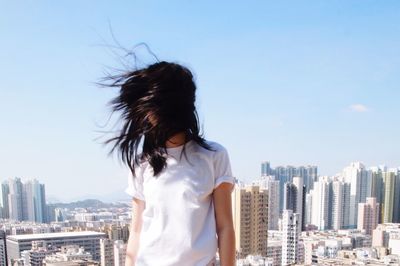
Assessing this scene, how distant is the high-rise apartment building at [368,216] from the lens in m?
14.3

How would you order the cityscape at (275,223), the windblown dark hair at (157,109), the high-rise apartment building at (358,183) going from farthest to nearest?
the high-rise apartment building at (358,183) → the cityscape at (275,223) → the windblown dark hair at (157,109)

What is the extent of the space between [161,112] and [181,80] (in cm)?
4

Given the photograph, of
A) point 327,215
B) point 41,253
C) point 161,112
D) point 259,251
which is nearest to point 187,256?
point 161,112

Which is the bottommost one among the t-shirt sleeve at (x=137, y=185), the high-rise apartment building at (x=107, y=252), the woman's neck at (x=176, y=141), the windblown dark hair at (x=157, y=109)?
the high-rise apartment building at (x=107, y=252)

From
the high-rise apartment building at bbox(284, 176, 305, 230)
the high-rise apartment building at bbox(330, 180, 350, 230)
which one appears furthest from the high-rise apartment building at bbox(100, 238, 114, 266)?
the high-rise apartment building at bbox(330, 180, 350, 230)

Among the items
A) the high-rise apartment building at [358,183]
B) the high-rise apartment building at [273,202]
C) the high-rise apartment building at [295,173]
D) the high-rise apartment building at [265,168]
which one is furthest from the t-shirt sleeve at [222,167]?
the high-rise apartment building at [265,168]

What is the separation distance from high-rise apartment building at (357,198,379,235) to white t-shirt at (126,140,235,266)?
49.9 feet

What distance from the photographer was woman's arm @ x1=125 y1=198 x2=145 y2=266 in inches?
18.7

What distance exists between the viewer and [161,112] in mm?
422

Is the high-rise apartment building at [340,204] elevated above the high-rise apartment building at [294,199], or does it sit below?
below

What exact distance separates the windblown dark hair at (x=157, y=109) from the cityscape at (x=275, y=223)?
5.87 meters

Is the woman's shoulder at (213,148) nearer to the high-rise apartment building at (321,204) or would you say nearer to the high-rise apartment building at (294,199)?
the high-rise apartment building at (294,199)

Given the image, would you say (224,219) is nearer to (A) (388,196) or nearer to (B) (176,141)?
(B) (176,141)

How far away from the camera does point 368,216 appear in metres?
14.6
